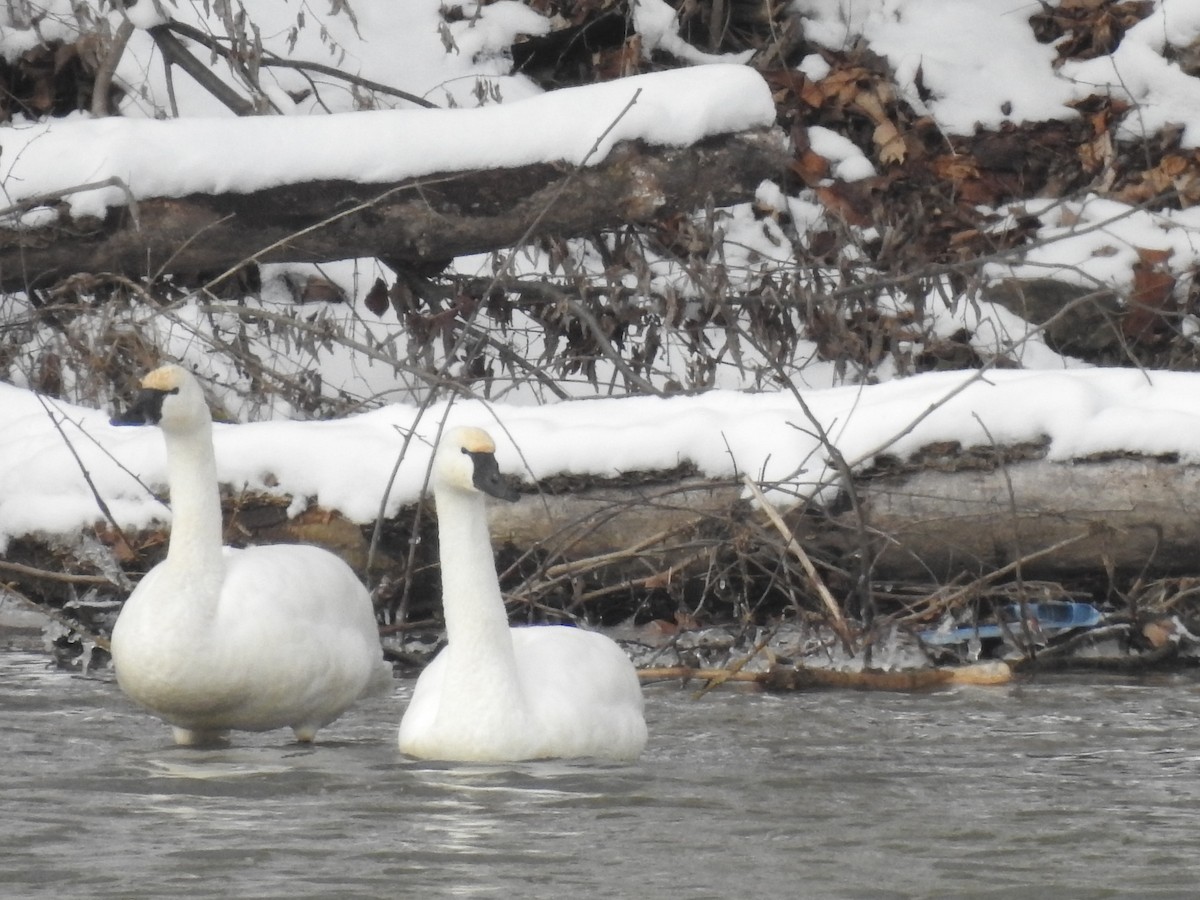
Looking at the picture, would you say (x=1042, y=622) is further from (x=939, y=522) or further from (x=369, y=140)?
(x=369, y=140)

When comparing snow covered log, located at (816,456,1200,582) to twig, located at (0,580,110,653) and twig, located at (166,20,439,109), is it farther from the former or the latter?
twig, located at (166,20,439,109)

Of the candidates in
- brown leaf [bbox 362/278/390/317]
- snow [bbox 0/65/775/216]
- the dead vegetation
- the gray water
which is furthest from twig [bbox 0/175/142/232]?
the gray water

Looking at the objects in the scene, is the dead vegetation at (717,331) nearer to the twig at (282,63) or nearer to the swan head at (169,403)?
the twig at (282,63)

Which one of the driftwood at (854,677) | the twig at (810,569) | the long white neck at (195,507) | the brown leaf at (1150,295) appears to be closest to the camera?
the long white neck at (195,507)

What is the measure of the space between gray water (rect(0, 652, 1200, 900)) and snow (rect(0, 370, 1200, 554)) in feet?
2.78

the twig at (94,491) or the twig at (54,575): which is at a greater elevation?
the twig at (94,491)

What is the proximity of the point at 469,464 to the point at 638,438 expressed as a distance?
145 cm

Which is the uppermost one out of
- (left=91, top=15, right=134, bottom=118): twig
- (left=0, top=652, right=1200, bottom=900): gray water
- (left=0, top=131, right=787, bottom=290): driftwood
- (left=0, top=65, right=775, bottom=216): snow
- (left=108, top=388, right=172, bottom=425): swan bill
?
(left=91, top=15, right=134, bottom=118): twig

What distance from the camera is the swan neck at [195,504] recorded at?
5316mm

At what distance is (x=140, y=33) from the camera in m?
11.0

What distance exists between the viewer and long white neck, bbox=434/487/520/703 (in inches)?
188

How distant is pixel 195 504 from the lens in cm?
545

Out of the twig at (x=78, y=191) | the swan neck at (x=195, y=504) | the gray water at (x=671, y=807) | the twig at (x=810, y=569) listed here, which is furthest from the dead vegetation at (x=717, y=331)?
the swan neck at (x=195, y=504)

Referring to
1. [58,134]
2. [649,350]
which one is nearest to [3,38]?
[58,134]
